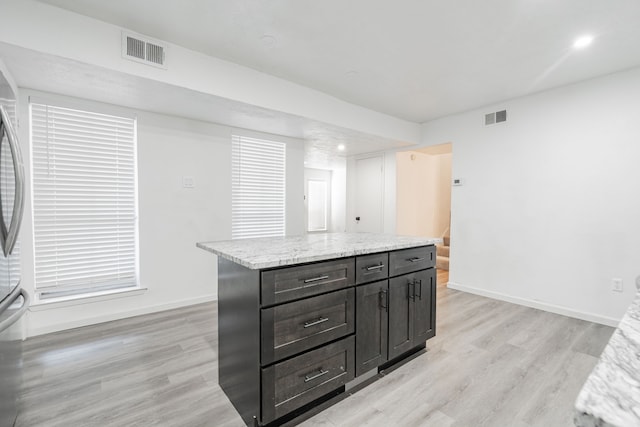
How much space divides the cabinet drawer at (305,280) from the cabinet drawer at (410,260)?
425 mm

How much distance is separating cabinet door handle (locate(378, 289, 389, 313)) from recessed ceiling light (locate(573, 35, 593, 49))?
2.59 metres

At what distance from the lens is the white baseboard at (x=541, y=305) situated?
306 centimetres

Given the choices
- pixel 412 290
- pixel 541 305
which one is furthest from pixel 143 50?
pixel 541 305

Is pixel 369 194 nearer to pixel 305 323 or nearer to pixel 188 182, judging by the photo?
pixel 188 182

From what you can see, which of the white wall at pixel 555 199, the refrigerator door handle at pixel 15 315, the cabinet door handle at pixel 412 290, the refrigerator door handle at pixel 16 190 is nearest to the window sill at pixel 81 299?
the refrigerator door handle at pixel 15 315

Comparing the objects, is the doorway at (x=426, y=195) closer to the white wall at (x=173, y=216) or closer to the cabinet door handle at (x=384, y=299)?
the cabinet door handle at (x=384, y=299)

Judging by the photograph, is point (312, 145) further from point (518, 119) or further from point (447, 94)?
point (518, 119)

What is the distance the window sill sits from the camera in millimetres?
2761

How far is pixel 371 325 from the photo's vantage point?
2.00 metres

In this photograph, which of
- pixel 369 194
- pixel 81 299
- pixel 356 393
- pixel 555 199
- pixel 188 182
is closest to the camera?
pixel 356 393

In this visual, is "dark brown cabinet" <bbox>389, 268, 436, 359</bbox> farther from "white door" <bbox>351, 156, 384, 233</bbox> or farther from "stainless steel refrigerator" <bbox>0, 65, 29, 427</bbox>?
"white door" <bbox>351, 156, 384, 233</bbox>

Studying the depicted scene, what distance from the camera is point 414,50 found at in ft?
8.55

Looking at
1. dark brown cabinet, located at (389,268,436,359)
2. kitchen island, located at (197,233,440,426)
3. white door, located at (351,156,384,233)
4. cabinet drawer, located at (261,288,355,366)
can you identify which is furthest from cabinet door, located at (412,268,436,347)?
white door, located at (351,156,384,233)

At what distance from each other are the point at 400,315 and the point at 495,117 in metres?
3.20
